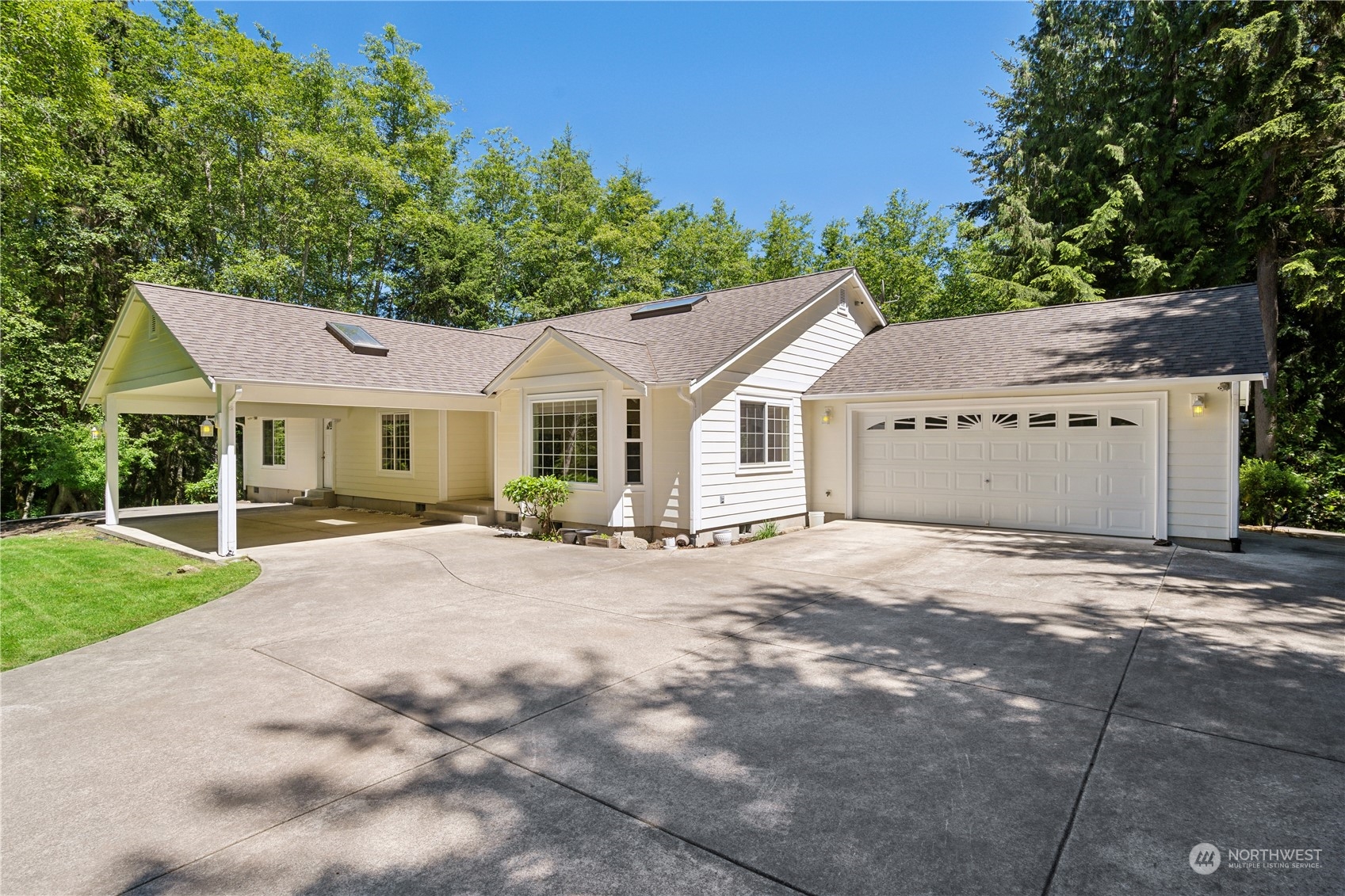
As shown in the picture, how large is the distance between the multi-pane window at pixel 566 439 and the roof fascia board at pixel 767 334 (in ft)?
6.88

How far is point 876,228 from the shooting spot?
30.9 meters

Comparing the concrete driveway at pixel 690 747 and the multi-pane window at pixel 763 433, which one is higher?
the multi-pane window at pixel 763 433

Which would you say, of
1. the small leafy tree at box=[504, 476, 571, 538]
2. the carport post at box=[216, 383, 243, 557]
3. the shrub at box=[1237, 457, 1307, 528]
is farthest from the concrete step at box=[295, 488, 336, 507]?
the shrub at box=[1237, 457, 1307, 528]

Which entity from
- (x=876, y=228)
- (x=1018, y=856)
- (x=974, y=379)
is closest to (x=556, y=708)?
(x=1018, y=856)

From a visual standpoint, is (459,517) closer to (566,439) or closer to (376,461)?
(376,461)

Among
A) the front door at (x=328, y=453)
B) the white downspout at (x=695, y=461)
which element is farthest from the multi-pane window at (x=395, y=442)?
the white downspout at (x=695, y=461)

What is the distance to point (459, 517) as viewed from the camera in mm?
13438

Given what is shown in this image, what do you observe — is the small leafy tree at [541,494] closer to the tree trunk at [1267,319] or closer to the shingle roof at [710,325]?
the shingle roof at [710,325]

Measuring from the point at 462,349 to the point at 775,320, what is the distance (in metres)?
7.06

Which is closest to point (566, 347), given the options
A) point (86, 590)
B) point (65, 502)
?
point (86, 590)

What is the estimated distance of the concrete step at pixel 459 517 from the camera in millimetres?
13055

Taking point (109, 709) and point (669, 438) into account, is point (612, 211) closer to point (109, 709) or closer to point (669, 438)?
point (669, 438)

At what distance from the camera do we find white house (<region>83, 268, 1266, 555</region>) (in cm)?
972

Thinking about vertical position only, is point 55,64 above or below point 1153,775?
above
